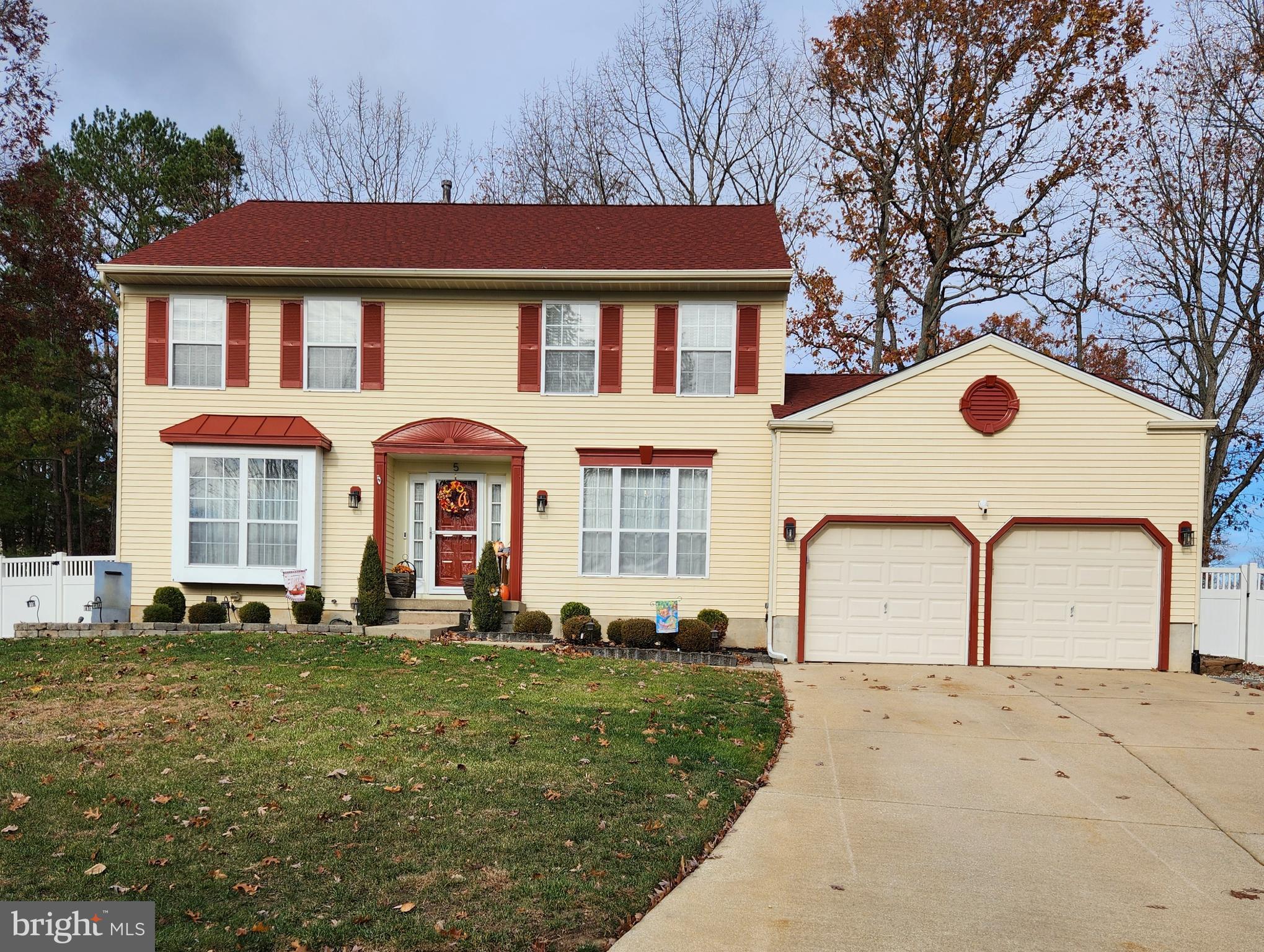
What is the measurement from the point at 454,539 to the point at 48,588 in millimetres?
6359

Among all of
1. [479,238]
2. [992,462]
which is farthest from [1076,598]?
[479,238]

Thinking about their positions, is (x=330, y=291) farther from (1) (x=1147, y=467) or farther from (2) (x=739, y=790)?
(1) (x=1147, y=467)

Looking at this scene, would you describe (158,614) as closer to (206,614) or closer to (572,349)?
(206,614)

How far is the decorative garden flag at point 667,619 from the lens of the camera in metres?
12.5

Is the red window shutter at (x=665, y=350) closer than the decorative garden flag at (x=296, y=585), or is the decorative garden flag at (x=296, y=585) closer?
the decorative garden flag at (x=296, y=585)

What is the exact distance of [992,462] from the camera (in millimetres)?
12711

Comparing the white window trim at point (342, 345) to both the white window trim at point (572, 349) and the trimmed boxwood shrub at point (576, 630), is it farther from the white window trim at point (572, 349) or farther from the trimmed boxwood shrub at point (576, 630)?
the trimmed boxwood shrub at point (576, 630)

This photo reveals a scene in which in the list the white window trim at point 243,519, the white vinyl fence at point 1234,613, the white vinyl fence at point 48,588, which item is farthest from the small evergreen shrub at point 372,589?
the white vinyl fence at point 1234,613

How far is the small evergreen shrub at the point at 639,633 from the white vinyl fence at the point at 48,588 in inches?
330

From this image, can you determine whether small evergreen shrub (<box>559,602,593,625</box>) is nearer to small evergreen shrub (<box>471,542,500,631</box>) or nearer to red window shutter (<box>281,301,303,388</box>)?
small evergreen shrub (<box>471,542,500,631</box>)

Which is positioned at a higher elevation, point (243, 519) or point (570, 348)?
point (570, 348)

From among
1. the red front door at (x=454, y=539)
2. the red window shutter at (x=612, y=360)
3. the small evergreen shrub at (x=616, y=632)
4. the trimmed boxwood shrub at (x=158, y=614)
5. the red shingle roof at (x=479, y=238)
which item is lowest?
the small evergreen shrub at (x=616, y=632)

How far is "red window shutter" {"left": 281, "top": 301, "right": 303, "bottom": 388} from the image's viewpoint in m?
14.1

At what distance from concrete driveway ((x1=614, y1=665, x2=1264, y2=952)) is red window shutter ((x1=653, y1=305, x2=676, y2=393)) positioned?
6229 mm
